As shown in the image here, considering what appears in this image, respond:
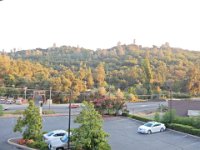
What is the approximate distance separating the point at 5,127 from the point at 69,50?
5141 cm

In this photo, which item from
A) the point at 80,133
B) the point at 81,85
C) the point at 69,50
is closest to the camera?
the point at 80,133

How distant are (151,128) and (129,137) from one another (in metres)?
2.51

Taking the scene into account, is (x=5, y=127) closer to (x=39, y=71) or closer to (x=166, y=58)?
(x=39, y=71)

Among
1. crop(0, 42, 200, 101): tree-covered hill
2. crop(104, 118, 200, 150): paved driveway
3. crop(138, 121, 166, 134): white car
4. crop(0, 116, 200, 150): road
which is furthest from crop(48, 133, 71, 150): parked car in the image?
crop(0, 42, 200, 101): tree-covered hill

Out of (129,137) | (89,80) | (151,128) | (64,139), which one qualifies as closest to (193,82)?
(89,80)

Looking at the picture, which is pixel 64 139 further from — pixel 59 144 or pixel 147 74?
pixel 147 74

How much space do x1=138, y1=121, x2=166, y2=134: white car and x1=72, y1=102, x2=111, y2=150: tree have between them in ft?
25.4

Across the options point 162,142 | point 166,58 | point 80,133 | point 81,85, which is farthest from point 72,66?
point 80,133

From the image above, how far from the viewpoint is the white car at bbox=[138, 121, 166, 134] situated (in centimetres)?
2347

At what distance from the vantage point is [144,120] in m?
27.7

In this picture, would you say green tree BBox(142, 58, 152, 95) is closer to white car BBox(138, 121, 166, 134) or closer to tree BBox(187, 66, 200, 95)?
tree BBox(187, 66, 200, 95)

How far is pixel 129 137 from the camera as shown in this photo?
21.8 metres

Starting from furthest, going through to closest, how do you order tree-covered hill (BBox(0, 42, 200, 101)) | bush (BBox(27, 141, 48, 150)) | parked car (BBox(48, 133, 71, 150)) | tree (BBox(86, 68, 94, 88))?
tree (BBox(86, 68, 94, 88))
tree-covered hill (BBox(0, 42, 200, 101))
bush (BBox(27, 141, 48, 150))
parked car (BBox(48, 133, 71, 150))

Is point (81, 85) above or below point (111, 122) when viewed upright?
above
